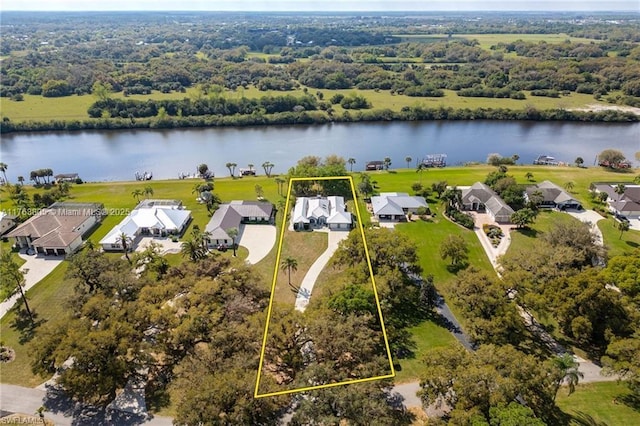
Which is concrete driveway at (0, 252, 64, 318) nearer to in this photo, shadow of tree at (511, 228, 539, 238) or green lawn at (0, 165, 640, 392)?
green lawn at (0, 165, 640, 392)

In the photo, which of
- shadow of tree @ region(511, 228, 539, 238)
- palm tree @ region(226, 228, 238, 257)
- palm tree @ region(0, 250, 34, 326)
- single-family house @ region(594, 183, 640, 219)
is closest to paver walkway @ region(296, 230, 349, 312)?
palm tree @ region(226, 228, 238, 257)

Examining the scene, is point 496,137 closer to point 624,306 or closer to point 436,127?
point 436,127

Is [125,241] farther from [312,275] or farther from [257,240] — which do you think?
[312,275]

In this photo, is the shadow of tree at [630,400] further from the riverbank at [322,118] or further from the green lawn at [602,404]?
the riverbank at [322,118]

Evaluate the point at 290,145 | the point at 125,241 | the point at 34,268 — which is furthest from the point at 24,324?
the point at 290,145

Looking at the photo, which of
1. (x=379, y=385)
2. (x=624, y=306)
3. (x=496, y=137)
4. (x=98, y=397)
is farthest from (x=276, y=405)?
(x=496, y=137)

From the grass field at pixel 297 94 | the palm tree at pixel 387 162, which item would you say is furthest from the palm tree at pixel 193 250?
the grass field at pixel 297 94
